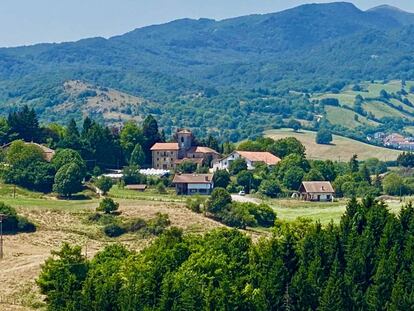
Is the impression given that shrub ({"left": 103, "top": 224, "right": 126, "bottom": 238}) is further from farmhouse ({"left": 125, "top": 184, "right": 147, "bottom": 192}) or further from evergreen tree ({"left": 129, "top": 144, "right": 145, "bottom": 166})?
evergreen tree ({"left": 129, "top": 144, "right": 145, "bottom": 166})

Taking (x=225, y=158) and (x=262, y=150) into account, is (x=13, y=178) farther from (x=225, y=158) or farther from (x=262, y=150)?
(x=262, y=150)

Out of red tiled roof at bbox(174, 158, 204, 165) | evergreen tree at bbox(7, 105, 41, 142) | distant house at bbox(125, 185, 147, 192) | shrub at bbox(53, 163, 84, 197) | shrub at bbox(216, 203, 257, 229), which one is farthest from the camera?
red tiled roof at bbox(174, 158, 204, 165)

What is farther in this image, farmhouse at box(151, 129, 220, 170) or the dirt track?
farmhouse at box(151, 129, 220, 170)

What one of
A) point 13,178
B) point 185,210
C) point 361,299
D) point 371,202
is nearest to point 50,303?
point 361,299

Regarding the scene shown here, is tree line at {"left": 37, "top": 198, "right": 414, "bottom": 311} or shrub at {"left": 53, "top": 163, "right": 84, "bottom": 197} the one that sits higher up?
shrub at {"left": 53, "top": 163, "right": 84, "bottom": 197}

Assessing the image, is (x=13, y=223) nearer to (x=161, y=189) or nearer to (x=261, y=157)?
(x=161, y=189)

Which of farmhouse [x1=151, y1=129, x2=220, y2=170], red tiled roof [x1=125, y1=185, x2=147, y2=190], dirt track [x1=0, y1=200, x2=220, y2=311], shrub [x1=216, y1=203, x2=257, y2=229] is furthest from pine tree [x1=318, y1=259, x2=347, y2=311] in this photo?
farmhouse [x1=151, y1=129, x2=220, y2=170]

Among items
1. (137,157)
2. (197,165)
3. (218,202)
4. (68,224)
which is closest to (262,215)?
(218,202)
